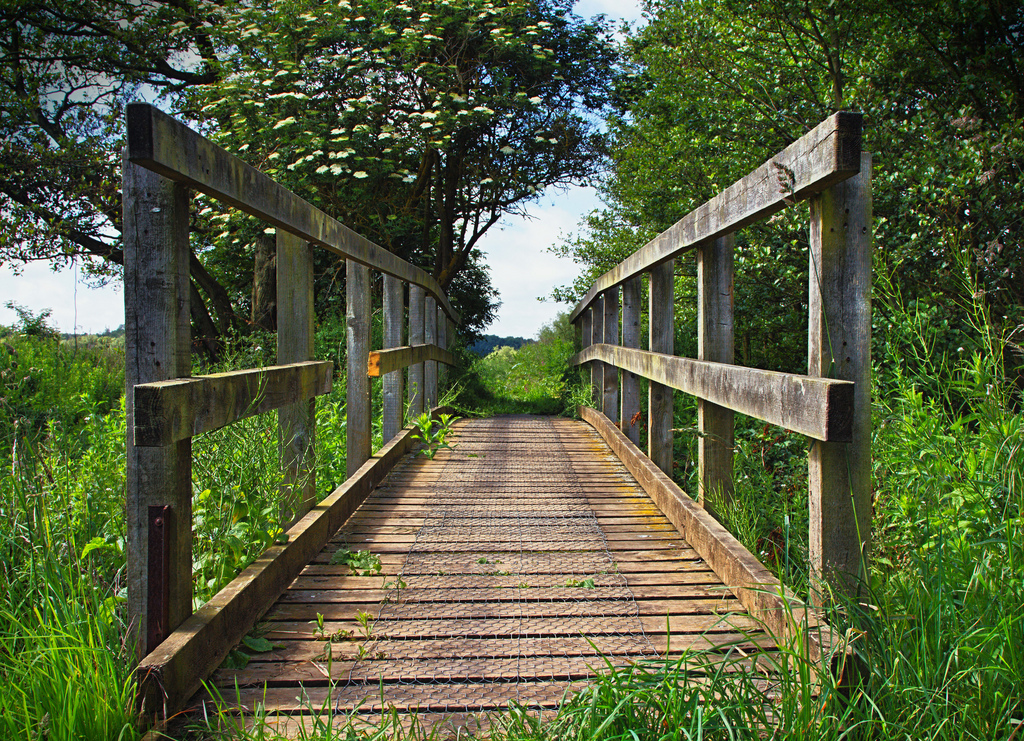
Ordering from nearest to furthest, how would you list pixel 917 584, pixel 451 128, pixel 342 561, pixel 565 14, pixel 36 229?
pixel 917 584, pixel 342 561, pixel 36 229, pixel 451 128, pixel 565 14

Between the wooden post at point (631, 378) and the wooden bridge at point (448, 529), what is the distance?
137 cm

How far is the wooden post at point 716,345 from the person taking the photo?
9.84ft

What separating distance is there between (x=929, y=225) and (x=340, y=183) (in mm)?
8812

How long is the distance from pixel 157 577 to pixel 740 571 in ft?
5.79

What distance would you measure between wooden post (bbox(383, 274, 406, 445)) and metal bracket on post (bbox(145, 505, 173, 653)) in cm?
309

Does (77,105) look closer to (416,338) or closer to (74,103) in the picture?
(74,103)

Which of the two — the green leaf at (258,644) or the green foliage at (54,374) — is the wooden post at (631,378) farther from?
the green foliage at (54,374)

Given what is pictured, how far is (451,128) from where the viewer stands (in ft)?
37.8

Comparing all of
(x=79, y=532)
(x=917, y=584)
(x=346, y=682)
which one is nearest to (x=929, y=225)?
(x=917, y=584)

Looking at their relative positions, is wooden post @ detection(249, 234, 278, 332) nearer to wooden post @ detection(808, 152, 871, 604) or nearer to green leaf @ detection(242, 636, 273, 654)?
green leaf @ detection(242, 636, 273, 654)

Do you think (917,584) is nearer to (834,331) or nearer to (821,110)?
(834,331)

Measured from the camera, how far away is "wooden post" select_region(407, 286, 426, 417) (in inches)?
240

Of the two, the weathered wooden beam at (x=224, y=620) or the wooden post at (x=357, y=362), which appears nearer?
the weathered wooden beam at (x=224, y=620)

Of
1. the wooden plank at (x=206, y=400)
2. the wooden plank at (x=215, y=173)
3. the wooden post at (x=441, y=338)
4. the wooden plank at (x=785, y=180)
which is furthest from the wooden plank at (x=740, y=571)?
the wooden post at (x=441, y=338)
